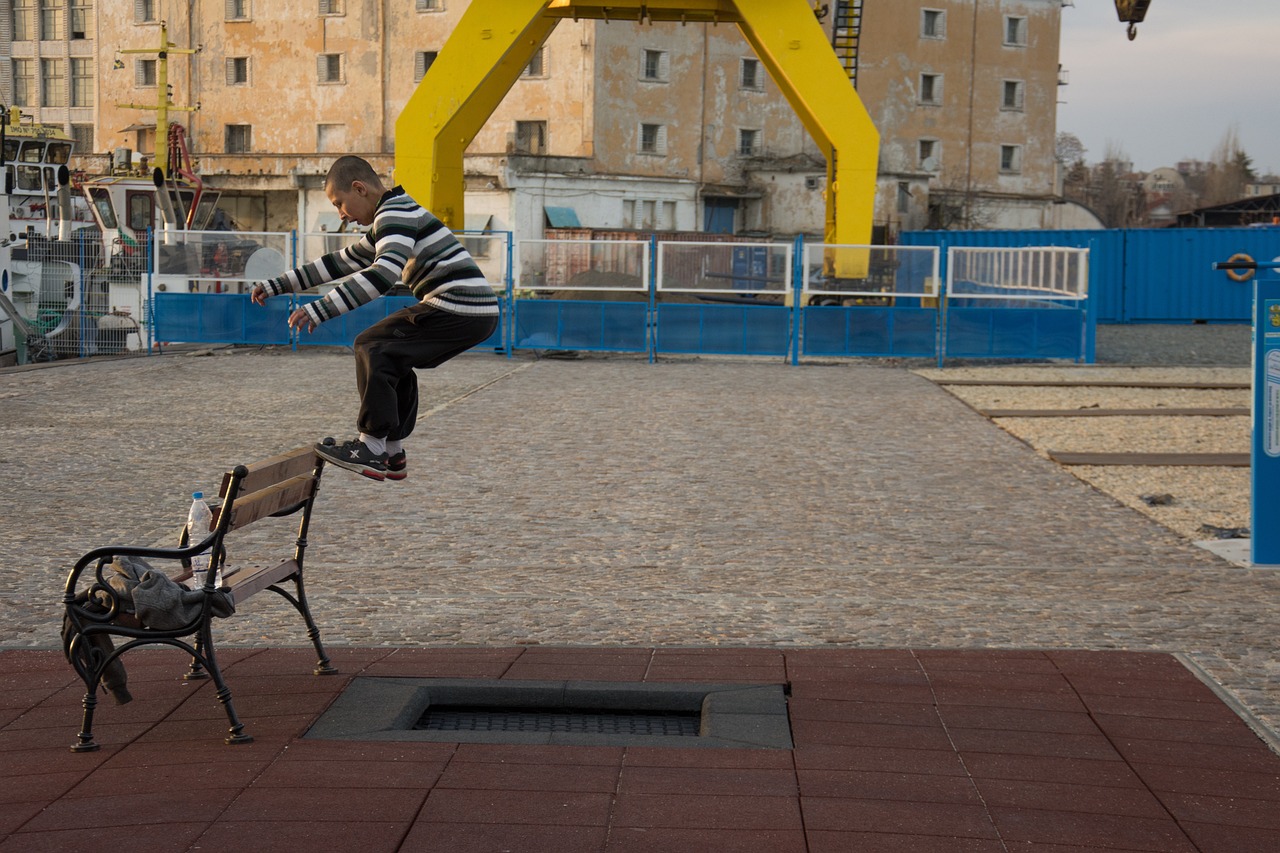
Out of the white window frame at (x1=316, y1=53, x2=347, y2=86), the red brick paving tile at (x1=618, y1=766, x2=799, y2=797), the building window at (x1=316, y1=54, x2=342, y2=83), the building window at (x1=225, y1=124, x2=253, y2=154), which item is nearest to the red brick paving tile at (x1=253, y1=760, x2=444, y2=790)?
the red brick paving tile at (x1=618, y1=766, x2=799, y2=797)

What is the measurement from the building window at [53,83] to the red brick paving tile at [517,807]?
240ft

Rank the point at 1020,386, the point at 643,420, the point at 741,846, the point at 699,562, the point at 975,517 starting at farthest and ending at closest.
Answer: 1. the point at 1020,386
2. the point at 643,420
3. the point at 975,517
4. the point at 699,562
5. the point at 741,846

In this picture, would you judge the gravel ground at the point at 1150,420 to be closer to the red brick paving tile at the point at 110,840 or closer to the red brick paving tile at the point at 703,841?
the red brick paving tile at the point at 703,841

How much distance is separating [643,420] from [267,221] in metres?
43.2

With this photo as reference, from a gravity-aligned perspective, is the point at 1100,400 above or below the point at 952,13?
below

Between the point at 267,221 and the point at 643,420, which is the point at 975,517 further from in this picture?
the point at 267,221

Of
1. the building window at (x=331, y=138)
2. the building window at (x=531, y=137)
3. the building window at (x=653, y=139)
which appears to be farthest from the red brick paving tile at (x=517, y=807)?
the building window at (x=331, y=138)

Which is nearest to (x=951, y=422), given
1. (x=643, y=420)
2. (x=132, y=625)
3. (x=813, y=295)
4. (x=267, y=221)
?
(x=643, y=420)

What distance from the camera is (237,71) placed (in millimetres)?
61188

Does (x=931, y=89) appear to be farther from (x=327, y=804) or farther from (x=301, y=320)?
(x=327, y=804)

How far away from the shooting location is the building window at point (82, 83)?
70.9 meters

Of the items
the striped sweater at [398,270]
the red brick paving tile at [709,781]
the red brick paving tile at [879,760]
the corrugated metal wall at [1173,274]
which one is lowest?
the red brick paving tile at [709,781]

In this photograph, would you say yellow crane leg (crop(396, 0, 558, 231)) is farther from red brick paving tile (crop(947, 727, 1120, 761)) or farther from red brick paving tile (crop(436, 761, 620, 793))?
red brick paving tile (crop(436, 761, 620, 793))

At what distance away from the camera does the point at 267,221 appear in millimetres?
57188
